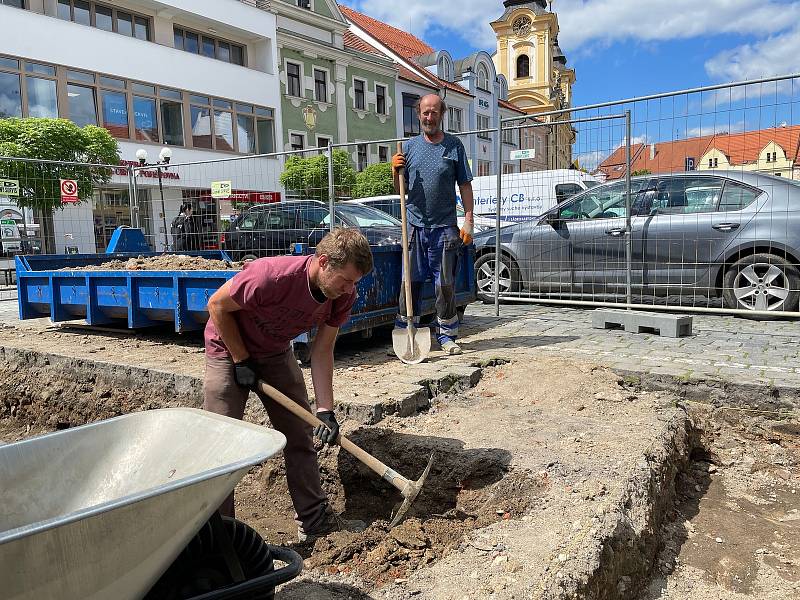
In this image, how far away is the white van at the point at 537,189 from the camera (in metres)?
8.48

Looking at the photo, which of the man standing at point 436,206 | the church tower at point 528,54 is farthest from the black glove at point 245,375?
the church tower at point 528,54

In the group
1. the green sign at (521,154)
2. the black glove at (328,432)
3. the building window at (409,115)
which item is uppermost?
the building window at (409,115)

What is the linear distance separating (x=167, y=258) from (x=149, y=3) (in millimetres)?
20203

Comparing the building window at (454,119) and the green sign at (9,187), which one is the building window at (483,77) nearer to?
the building window at (454,119)

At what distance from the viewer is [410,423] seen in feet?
13.7

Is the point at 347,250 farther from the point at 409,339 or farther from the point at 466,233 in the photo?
the point at 466,233

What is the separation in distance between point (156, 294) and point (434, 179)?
3.06m

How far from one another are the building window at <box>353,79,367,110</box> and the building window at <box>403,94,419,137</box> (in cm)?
343

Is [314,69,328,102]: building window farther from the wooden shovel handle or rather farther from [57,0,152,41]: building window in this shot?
the wooden shovel handle

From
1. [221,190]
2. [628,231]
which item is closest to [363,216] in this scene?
[221,190]

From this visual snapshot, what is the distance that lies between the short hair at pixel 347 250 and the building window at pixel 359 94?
3076 cm

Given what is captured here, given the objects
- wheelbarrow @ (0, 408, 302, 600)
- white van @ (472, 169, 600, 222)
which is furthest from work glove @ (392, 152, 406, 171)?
wheelbarrow @ (0, 408, 302, 600)

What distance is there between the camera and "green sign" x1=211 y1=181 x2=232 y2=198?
9766mm

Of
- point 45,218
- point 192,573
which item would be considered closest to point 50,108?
point 45,218
